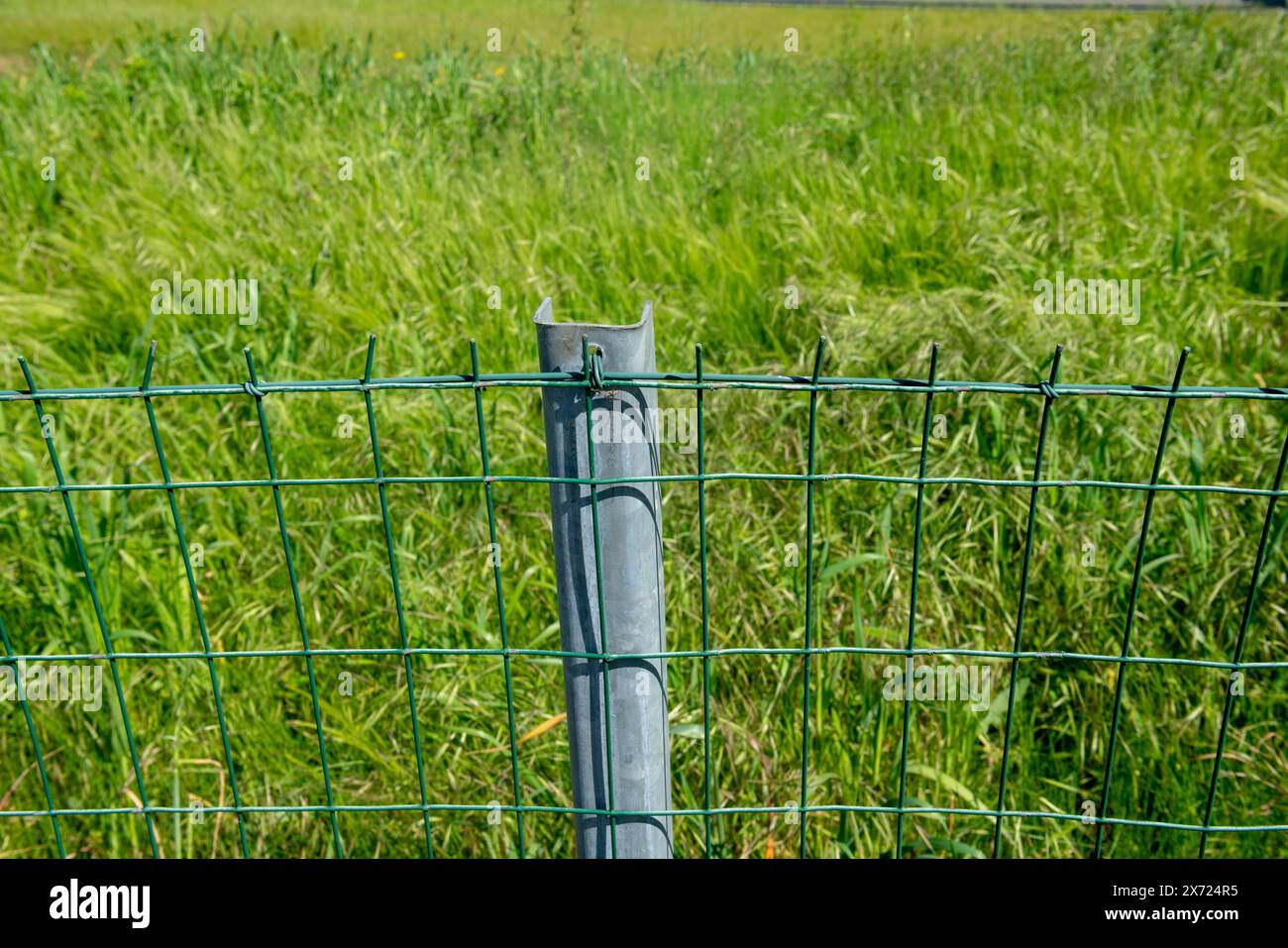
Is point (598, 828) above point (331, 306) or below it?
below

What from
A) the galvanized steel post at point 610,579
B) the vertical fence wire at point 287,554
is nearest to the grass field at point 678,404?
the vertical fence wire at point 287,554

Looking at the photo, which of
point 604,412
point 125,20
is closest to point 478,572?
point 604,412

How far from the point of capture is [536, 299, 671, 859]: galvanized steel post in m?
1.30

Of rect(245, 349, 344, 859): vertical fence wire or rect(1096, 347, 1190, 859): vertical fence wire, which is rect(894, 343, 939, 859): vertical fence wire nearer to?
rect(1096, 347, 1190, 859): vertical fence wire

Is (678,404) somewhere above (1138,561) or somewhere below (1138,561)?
below

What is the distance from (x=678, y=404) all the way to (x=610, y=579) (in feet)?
6.11

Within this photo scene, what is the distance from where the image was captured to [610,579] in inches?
54.4

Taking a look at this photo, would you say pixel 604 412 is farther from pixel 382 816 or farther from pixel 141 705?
pixel 141 705

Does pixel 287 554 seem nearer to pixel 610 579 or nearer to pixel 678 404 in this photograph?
pixel 610 579

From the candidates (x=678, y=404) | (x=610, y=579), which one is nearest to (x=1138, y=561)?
(x=610, y=579)

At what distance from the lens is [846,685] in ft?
7.32

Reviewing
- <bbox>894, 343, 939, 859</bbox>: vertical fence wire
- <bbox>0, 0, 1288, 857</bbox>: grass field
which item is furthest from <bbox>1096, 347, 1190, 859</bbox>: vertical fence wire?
<bbox>0, 0, 1288, 857</bbox>: grass field

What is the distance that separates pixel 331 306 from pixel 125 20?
7212 millimetres

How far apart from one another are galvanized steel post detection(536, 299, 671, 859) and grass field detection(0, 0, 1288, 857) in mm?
650
